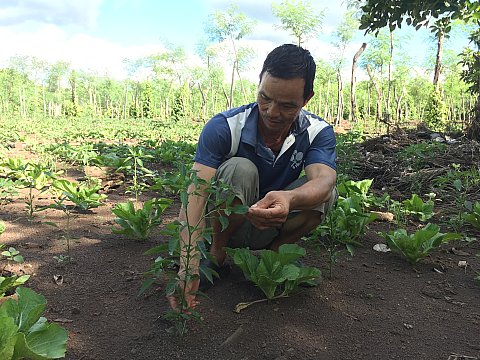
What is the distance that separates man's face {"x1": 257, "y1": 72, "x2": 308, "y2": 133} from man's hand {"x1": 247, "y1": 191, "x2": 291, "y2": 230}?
0.39 m

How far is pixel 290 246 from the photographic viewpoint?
2.11 meters

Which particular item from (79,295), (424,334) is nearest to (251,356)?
(424,334)

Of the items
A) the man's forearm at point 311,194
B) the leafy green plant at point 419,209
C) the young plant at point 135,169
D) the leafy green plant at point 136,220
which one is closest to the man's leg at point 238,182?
the man's forearm at point 311,194

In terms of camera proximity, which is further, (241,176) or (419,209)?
(419,209)

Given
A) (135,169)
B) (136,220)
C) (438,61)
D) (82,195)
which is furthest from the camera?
(438,61)

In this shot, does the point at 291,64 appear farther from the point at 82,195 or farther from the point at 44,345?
the point at 82,195

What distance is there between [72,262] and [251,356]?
133 centimetres

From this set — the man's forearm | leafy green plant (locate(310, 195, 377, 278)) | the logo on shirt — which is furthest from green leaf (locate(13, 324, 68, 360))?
leafy green plant (locate(310, 195, 377, 278))

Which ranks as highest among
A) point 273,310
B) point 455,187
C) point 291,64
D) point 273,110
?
point 291,64

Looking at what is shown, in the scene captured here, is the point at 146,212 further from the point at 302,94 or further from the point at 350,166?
the point at 350,166

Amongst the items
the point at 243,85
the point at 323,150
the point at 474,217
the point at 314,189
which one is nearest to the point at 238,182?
the point at 314,189

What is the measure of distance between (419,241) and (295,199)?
1073mm

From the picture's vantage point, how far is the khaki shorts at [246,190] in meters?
2.02

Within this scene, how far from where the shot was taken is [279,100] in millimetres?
1989
